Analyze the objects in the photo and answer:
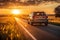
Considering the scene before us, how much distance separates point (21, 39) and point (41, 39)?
235 inches

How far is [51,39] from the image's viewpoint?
20094 mm

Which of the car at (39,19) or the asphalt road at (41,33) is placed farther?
the car at (39,19)

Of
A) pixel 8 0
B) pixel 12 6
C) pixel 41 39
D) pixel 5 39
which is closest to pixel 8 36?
pixel 5 39

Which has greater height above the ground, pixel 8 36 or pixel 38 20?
pixel 8 36

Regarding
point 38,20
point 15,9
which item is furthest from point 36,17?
point 15,9

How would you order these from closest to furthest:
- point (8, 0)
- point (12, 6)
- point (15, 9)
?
point (8, 0), point (12, 6), point (15, 9)

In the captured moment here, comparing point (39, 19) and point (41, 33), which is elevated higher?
point (41, 33)

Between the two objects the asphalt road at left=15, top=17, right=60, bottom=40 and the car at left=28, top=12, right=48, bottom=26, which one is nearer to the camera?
the asphalt road at left=15, top=17, right=60, bottom=40

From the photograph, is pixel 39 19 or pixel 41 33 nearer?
pixel 41 33

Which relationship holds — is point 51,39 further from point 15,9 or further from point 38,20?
point 15,9

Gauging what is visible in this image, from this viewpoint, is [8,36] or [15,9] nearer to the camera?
[8,36]

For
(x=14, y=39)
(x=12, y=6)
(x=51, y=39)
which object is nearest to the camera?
(x=14, y=39)

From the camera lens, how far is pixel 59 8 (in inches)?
2854

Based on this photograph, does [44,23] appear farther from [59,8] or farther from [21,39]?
[59,8]
